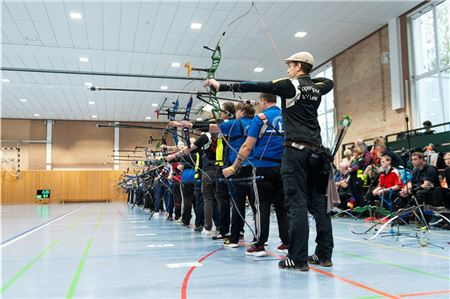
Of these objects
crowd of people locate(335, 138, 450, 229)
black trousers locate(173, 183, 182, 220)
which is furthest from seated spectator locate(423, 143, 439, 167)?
black trousers locate(173, 183, 182, 220)

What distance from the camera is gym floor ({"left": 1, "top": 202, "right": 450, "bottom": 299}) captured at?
7.66ft

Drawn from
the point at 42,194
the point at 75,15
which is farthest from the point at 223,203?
the point at 42,194

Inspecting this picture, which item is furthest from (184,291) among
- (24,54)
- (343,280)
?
(24,54)

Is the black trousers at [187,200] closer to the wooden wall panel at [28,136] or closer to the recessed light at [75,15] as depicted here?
the recessed light at [75,15]

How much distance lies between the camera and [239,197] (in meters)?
4.08

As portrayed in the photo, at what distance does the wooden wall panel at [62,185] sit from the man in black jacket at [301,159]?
23040 millimetres

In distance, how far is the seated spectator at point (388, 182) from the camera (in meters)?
6.76

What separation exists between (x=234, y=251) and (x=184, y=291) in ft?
5.33

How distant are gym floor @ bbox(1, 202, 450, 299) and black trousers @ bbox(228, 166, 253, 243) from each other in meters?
0.28

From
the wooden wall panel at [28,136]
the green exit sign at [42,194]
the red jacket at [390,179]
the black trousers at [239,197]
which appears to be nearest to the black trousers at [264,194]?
the black trousers at [239,197]

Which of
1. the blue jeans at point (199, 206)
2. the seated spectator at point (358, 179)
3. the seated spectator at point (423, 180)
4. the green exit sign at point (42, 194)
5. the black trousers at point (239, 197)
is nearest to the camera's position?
the black trousers at point (239, 197)

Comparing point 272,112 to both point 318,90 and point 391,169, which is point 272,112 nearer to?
point 318,90

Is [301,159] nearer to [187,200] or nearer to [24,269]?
[24,269]

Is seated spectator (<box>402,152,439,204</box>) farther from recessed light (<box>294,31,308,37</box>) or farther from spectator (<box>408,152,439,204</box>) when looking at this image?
recessed light (<box>294,31,308,37</box>)
